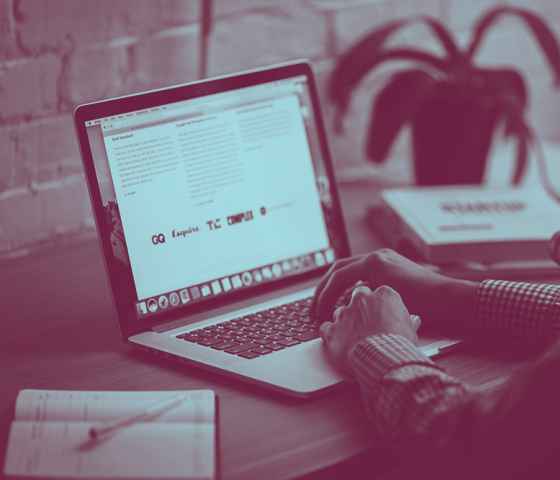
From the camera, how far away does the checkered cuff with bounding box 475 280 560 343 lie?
104 cm

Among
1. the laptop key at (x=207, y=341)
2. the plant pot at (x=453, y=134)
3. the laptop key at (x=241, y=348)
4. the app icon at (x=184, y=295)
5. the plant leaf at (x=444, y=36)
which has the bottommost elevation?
the laptop key at (x=241, y=348)

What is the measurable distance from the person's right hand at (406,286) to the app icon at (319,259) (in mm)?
90

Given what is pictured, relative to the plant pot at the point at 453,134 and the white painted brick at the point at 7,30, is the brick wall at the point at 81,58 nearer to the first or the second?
the white painted brick at the point at 7,30

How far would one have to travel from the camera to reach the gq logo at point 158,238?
1.10 meters

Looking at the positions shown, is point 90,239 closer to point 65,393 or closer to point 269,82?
point 269,82

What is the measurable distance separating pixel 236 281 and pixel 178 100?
24 cm

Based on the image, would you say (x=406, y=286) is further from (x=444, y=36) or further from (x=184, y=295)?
(x=444, y=36)

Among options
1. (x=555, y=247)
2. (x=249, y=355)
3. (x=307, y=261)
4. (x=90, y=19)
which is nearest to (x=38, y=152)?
(x=90, y=19)

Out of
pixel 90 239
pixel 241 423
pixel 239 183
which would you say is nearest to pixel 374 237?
pixel 239 183

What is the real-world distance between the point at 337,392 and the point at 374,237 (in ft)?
1.70

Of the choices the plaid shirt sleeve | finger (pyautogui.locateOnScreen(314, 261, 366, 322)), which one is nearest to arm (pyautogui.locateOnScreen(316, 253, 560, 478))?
the plaid shirt sleeve

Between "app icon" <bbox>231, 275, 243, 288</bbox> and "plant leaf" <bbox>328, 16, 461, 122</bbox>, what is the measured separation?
564mm

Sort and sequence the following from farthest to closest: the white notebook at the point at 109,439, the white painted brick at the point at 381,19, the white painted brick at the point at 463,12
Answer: the white painted brick at the point at 463,12 < the white painted brick at the point at 381,19 < the white notebook at the point at 109,439

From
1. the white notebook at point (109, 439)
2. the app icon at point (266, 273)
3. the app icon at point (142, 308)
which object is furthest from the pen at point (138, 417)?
the app icon at point (266, 273)
